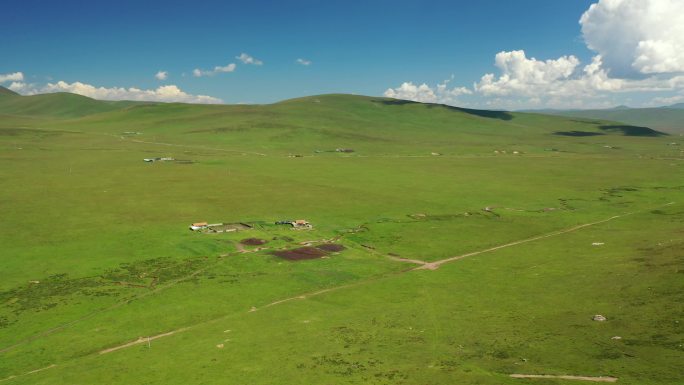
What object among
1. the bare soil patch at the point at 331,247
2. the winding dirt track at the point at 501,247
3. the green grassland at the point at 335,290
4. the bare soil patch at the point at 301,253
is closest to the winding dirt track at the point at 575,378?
the green grassland at the point at 335,290

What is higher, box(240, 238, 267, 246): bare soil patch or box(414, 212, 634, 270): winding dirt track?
box(240, 238, 267, 246): bare soil patch

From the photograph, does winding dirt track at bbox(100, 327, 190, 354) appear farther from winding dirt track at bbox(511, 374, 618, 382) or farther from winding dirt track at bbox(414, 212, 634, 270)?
winding dirt track at bbox(414, 212, 634, 270)

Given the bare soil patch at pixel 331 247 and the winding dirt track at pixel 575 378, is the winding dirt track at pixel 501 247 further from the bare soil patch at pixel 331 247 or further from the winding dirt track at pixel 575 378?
the winding dirt track at pixel 575 378

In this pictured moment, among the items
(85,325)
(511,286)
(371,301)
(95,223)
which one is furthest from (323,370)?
(95,223)

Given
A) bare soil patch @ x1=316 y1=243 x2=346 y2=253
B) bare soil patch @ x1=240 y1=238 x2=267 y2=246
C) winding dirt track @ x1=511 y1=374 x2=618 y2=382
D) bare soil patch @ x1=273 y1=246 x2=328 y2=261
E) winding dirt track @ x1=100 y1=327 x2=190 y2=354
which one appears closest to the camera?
winding dirt track @ x1=511 y1=374 x2=618 y2=382

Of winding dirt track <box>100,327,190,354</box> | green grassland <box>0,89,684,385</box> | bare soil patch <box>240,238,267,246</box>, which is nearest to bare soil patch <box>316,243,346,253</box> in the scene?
green grassland <box>0,89,684,385</box>

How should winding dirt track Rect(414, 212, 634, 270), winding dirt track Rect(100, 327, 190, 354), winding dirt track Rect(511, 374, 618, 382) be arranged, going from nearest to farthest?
1. winding dirt track Rect(511, 374, 618, 382)
2. winding dirt track Rect(100, 327, 190, 354)
3. winding dirt track Rect(414, 212, 634, 270)
